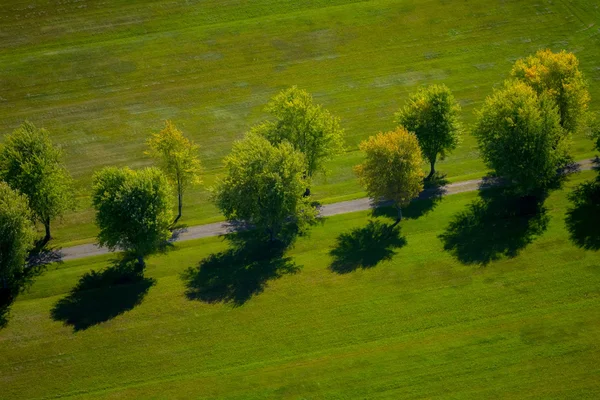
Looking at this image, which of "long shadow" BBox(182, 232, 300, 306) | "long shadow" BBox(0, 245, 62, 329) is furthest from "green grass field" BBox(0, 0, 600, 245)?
"long shadow" BBox(182, 232, 300, 306)

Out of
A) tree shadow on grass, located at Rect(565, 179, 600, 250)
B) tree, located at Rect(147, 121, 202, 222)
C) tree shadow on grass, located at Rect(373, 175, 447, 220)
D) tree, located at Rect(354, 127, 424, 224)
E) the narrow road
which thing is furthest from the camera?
tree shadow on grass, located at Rect(373, 175, 447, 220)

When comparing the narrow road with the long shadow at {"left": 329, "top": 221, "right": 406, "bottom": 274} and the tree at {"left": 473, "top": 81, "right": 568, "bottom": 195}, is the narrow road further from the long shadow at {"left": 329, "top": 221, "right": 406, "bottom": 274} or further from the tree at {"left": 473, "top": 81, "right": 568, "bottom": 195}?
the tree at {"left": 473, "top": 81, "right": 568, "bottom": 195}

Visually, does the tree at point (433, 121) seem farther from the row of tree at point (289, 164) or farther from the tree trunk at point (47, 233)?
the tree trunk at point (47, 233)

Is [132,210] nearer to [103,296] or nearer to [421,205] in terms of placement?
[103,296]

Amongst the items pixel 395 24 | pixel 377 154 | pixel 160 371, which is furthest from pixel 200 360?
pixel 395 24

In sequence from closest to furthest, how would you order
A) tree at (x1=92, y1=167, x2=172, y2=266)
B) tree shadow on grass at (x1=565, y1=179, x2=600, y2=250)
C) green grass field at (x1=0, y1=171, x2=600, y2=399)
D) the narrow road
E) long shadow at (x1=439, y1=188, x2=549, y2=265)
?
green grass field at (x1=0, y1=171, x2=600, y2=399) → tree at (x1=92, y1=167, x2=172, y2=266) → long shadow at (x1=439, y1=188, x2=549, y2=265) → tree shadow on grass at (x1=565, y1=179, x2=600, y2=250) → the narrow road

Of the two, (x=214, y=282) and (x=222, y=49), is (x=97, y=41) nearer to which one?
(x=222, y=49)

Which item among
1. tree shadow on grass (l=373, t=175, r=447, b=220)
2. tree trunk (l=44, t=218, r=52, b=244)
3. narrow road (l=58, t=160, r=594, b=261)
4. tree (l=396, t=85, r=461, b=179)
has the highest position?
tree (l=396, t=85, r=461, b=179)
